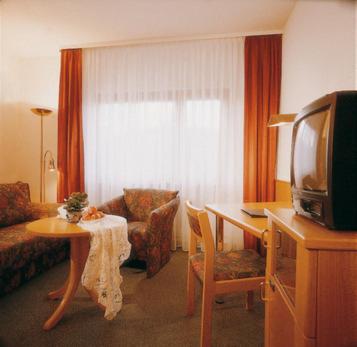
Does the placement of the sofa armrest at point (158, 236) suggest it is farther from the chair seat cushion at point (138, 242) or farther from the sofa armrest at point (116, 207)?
the sofa armrest at point (116, 207)

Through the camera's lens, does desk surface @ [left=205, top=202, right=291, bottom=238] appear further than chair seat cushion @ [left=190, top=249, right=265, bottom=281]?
No

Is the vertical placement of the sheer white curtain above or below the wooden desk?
above

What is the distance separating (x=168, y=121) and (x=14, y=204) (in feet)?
6.79

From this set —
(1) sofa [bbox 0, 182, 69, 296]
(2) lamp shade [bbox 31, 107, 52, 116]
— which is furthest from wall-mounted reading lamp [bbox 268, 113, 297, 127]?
(2) lamp shade [bbox 31, 107, 52, 116]

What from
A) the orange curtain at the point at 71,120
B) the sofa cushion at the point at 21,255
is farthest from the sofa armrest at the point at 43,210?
the orange curtain at the point at 71,120

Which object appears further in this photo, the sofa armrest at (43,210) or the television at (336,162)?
the sofa armrest at (43,210)

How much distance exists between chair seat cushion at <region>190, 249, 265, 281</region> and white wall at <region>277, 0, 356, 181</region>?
1.20m

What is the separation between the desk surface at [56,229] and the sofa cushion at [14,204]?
0.96 metres

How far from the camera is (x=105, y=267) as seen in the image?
166cm

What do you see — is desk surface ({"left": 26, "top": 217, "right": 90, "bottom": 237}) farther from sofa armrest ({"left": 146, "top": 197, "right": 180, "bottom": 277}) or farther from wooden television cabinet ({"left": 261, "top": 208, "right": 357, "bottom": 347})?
wooden television cabinet ({"left": 261, "top": 208, "right": 357, "bottom": 347})

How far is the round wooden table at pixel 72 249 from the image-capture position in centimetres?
165

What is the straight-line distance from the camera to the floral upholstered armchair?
2.39 meters

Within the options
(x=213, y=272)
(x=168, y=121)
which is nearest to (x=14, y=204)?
(x=168, y=121)

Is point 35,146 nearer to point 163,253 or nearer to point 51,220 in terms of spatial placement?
point 51,220
